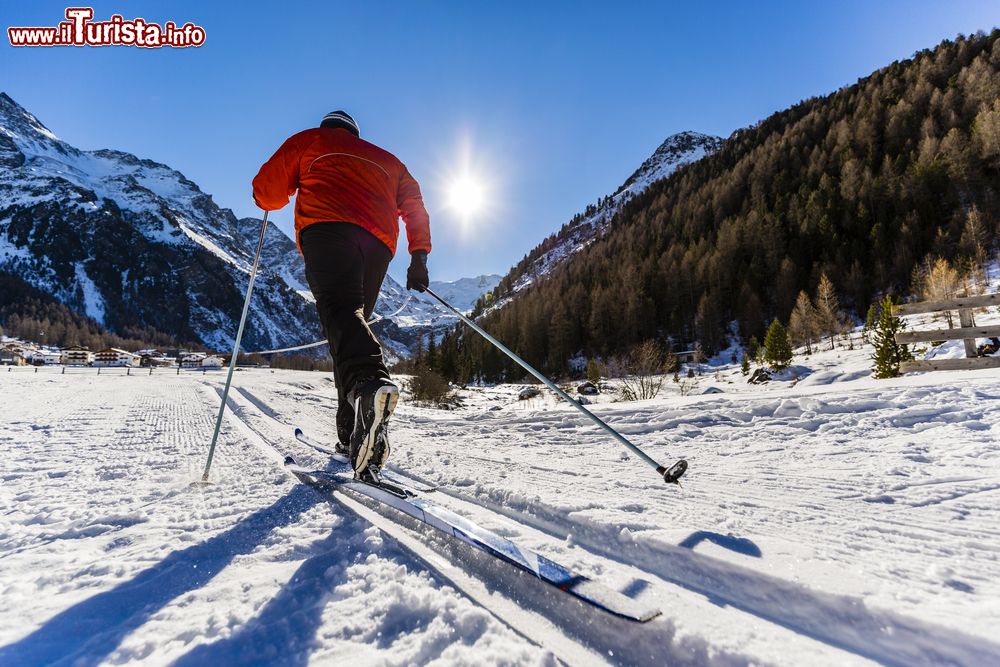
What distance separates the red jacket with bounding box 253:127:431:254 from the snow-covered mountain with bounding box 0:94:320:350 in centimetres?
16559

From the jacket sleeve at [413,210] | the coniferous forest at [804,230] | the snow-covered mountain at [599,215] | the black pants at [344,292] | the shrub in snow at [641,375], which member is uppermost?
the snow-covered mountain at [599,215]

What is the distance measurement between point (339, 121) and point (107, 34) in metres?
36.0

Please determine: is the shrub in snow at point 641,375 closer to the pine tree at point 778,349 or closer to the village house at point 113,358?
the pine tree at point 778,349

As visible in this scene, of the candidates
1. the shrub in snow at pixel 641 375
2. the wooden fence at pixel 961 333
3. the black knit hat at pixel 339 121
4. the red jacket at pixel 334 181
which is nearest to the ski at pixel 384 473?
the red jacket at pixel 334 181

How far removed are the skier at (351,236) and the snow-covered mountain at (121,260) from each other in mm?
165644

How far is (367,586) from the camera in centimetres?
107

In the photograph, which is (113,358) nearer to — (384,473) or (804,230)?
(384,473)

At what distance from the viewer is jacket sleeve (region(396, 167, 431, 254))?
2.65 m

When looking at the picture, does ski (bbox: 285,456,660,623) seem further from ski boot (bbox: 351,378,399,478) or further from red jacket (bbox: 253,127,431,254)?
red jacket (bbox: 253,127,431,254)

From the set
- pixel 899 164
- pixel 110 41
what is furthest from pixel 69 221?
pixel 899 164

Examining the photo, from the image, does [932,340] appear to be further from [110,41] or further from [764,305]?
[764,305]

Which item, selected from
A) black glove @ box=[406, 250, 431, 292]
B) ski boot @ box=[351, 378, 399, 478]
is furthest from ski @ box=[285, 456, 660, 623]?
black glove @ box=[406, 250, 431, 292]

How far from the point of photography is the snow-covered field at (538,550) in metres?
0.85

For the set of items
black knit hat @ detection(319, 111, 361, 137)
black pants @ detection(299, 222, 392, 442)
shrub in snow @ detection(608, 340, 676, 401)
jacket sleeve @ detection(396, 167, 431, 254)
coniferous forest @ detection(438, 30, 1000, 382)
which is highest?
coniferous forest @ detection(438, 30, 1000, 382)
